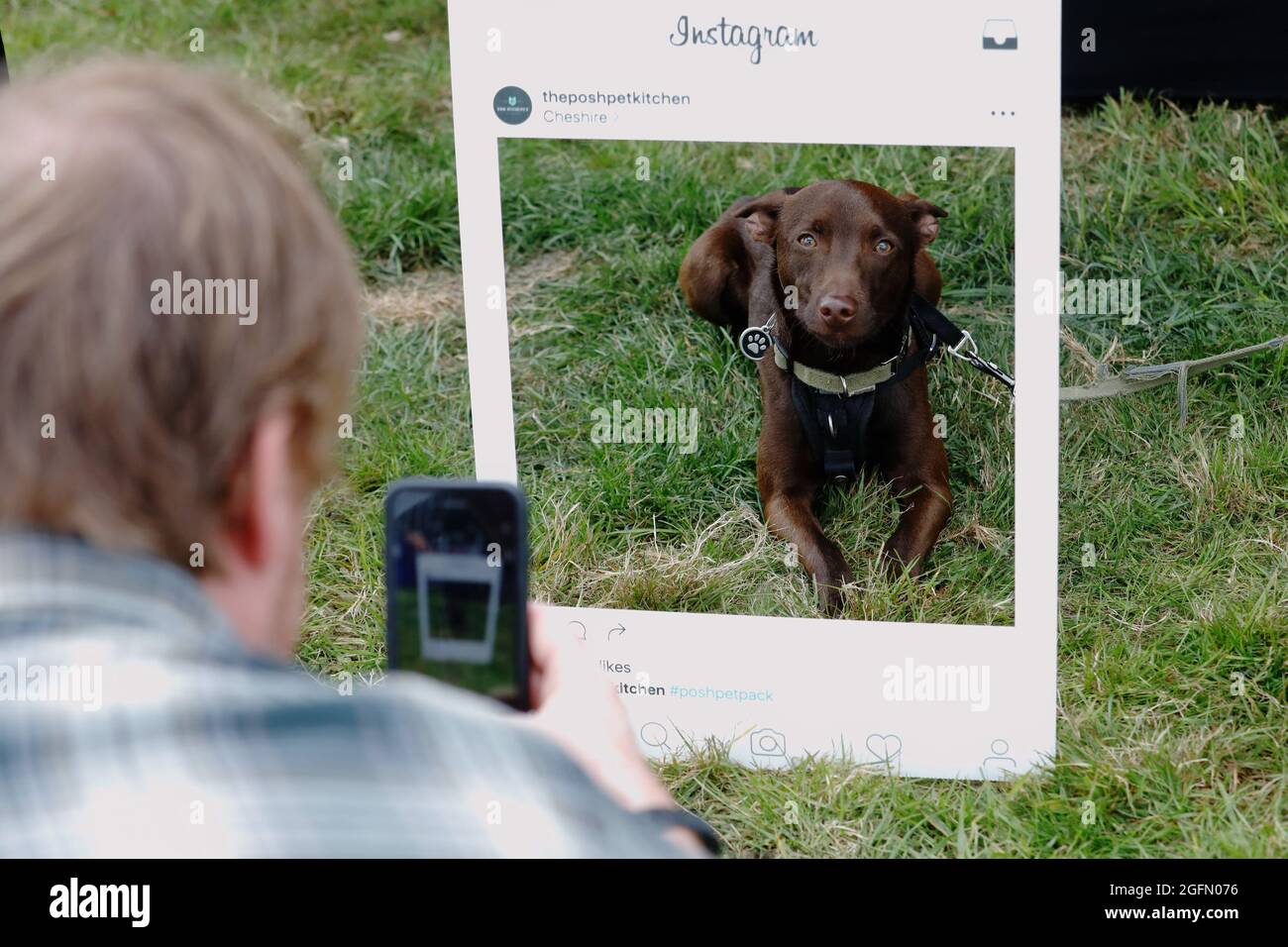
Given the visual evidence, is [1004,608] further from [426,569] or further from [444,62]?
[444,62]

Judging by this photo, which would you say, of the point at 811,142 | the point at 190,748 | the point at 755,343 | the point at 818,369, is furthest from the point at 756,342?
the point at 190,748

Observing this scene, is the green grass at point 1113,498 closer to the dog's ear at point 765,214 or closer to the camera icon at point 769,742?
the camera icon at point 769,742

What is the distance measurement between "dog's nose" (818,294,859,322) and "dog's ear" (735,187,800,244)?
27 centimetres

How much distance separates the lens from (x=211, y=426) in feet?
3.83

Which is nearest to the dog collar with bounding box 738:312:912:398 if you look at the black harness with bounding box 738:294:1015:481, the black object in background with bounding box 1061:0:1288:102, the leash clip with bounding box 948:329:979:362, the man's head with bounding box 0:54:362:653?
the black harness with bounding box 738:294:1015:481

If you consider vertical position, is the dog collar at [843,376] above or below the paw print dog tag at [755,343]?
below

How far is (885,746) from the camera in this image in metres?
2.86

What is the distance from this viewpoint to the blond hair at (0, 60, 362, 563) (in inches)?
43.8

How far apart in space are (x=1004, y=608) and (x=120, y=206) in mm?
2084

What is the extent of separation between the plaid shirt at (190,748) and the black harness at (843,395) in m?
2.16

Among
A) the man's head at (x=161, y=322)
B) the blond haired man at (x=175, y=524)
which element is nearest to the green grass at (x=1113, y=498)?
the blond haired man at (x=175, y=524)

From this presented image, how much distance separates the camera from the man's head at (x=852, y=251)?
3.16 m

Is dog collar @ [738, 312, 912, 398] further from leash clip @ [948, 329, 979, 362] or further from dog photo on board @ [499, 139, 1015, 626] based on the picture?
leash clip @ [948, 329, 979, 362]

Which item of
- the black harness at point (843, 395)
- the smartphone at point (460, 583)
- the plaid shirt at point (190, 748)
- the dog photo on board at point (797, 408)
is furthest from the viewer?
the black harness at point (843, 395)
